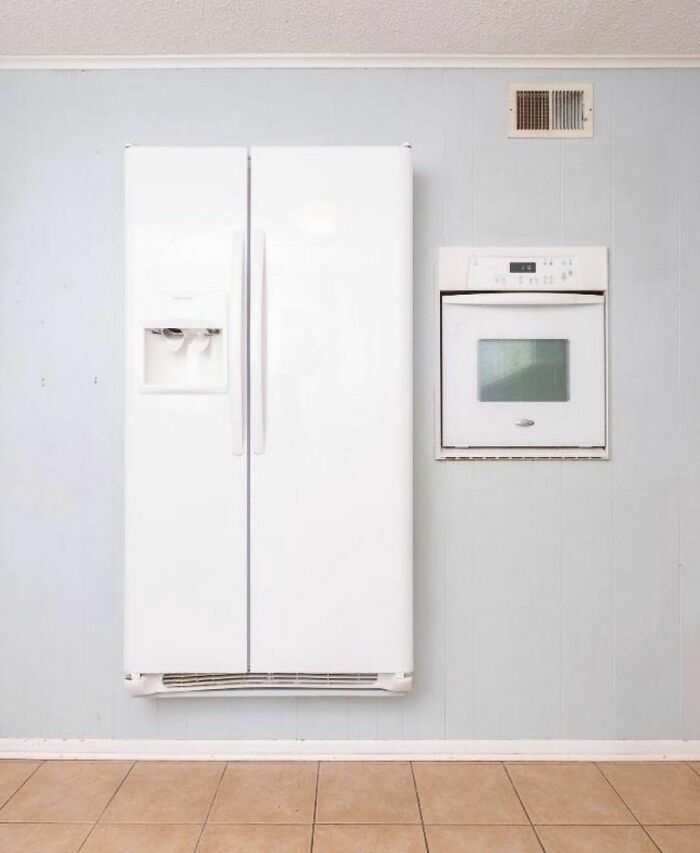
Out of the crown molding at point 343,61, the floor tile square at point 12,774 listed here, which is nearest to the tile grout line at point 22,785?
the floor tile square at point 12,774

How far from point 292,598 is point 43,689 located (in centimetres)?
95

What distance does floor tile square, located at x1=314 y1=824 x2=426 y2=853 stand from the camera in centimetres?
181

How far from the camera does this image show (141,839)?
186 cm

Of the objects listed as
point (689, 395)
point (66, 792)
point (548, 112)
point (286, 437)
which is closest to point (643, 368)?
point (689, 395)

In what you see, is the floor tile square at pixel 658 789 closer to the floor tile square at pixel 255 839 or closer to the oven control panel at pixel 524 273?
the floor tile square at pixel 255 839

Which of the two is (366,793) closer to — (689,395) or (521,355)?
(521,355)

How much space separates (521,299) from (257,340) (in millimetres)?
875

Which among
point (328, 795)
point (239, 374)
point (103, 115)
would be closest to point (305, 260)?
point (239, 374)

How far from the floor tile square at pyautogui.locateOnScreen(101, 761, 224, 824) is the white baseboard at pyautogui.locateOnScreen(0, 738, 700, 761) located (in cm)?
5

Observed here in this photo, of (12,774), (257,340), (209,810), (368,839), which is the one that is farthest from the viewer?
(12,774)

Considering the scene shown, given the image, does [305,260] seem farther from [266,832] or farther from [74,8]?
[266,832]

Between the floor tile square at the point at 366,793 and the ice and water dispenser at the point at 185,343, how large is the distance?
126 cm

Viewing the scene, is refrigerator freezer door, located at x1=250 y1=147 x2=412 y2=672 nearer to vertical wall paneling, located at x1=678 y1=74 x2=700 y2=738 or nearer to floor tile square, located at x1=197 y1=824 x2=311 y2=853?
floor tile square, located at x1=197 y1=824 x2=311 y2=853

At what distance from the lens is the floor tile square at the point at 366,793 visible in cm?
196
